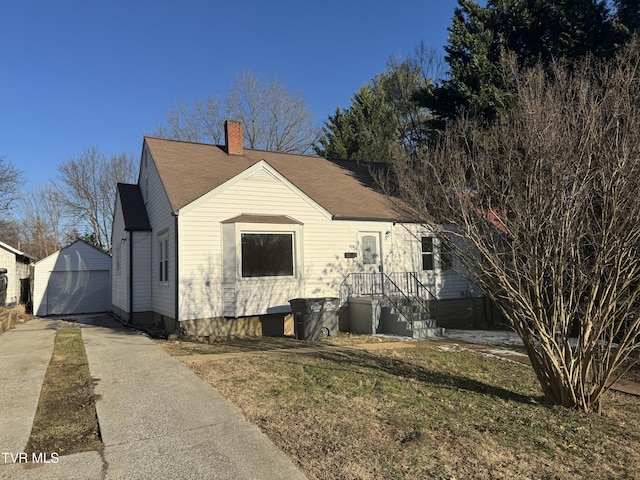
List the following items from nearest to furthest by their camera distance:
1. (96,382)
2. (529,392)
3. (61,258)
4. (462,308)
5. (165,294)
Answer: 1. (529,392)
2. (96,382)
3. (165,294)
4. (462,308)
5. (61,258)

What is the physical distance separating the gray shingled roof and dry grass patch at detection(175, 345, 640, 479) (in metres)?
6.16

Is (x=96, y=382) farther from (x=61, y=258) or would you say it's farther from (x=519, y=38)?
(x=61, y=258)

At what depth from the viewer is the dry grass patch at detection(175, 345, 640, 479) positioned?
3.97 meters

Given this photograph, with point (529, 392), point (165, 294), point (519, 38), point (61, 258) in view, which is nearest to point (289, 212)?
point (165, 294)

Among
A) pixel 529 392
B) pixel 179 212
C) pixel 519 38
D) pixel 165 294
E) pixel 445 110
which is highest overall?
pixel 519 38

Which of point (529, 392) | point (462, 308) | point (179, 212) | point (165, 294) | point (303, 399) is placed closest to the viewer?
point (303, 399)

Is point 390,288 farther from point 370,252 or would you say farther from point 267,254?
point 267,254

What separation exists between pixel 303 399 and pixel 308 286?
7.07 m

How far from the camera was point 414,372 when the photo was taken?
7.58 metres

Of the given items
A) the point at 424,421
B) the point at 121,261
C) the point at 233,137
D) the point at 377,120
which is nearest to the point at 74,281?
the point at 121,261

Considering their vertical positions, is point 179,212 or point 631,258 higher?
point 179,212

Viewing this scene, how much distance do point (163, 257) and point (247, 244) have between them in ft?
9.18

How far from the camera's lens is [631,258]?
5266 millimetres

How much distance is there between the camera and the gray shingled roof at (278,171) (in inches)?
505
